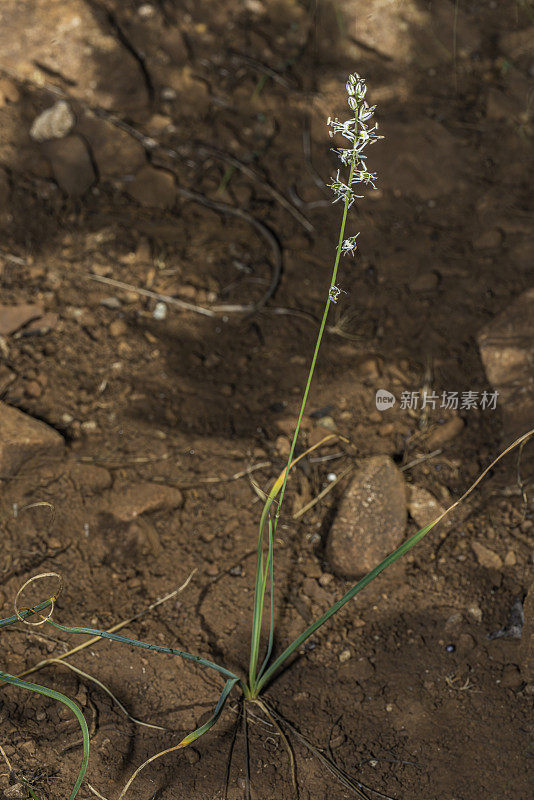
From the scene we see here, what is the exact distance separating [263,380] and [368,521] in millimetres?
710

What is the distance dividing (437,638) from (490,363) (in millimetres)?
1073

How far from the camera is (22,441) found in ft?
7.52

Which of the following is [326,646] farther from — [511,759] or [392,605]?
[511,759]

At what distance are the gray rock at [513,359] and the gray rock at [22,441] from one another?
1486 millimetres

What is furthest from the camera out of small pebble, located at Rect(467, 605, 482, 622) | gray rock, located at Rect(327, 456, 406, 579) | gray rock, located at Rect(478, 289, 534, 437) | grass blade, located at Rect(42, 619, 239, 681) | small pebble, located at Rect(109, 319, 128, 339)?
small pebble, located at Rect(109, 319, 128, 339)

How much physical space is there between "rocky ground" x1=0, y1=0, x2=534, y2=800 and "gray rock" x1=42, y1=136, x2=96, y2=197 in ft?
0.04

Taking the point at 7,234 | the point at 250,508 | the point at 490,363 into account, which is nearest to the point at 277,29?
the point at 7,234

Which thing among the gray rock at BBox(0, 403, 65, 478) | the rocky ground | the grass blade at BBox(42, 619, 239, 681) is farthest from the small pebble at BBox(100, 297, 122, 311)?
the grass blade at BBox(42, 619, 239, 681)

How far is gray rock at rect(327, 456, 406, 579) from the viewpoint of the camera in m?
2.21

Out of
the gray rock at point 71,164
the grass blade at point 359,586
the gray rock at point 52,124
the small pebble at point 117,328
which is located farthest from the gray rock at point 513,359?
the gray rock at point 52,124

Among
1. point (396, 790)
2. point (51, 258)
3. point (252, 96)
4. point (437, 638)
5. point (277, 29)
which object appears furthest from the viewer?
point (277, 29)

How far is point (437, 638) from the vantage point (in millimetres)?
2045

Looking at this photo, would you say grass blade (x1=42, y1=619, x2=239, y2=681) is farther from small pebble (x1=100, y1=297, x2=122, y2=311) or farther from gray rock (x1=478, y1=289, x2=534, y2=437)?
small pebble (x1=100, y1=297, x2=122, y2=311)

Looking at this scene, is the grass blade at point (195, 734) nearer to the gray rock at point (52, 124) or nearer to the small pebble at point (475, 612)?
the small pebble at point (475, 612)
